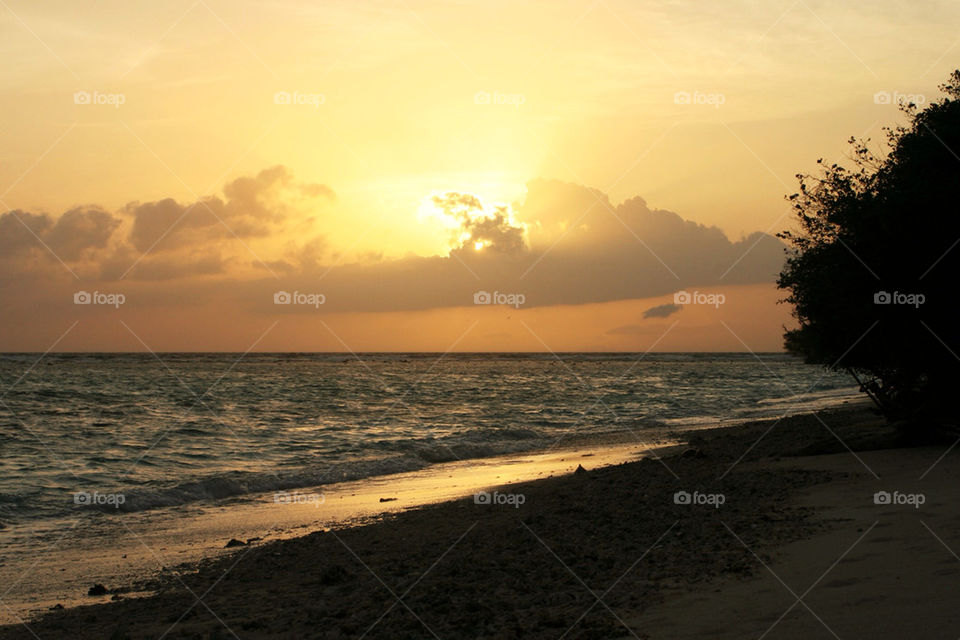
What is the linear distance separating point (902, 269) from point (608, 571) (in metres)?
10.4

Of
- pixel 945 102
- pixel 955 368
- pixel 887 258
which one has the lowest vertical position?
pixel 955 368

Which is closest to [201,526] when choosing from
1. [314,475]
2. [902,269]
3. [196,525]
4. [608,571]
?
[196,525]

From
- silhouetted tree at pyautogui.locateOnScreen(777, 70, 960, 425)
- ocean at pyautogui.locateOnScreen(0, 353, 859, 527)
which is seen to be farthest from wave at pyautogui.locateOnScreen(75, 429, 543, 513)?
silhouetted tree at pyautogui.locateOnScreen(777, 70, 960, 425)

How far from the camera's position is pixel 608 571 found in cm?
847

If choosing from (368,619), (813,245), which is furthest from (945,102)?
(368,619)

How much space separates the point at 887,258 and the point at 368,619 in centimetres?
1276

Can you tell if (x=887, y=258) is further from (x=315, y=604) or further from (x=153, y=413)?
(x=153, y=413)

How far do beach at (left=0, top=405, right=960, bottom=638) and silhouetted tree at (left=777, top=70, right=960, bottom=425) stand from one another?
252 centimetres

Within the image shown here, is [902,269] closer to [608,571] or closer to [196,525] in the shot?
[608,571]

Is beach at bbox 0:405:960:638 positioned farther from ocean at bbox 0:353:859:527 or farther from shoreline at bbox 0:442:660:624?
ocean at bbox 0:353:859:527

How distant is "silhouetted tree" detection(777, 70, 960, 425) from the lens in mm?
14727

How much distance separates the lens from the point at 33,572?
35.9 ft

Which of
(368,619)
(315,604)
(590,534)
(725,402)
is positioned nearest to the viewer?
(368,619)

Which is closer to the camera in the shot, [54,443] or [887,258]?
[887,258]
